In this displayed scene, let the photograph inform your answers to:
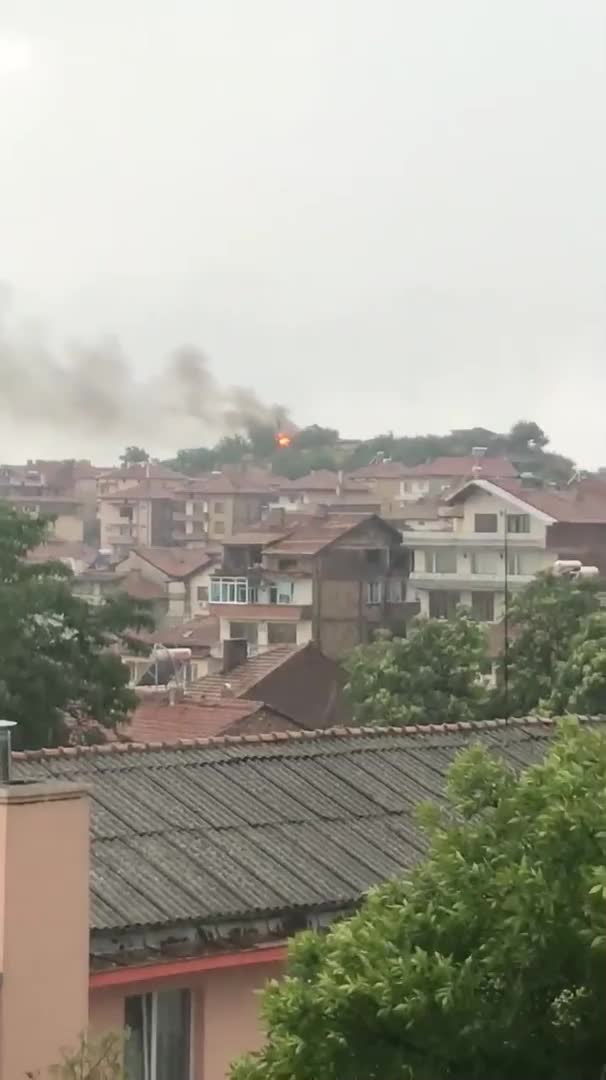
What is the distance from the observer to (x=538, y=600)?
39062mm

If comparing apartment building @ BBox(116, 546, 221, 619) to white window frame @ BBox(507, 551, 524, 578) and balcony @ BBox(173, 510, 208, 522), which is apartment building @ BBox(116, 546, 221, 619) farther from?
balcony @ BBox(173, 510, 208, 522)

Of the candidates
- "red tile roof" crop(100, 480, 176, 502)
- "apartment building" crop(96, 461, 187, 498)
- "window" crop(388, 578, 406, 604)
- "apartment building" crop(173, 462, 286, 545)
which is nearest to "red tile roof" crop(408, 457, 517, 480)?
"apartment building" crop(173, 462, 286, 545)

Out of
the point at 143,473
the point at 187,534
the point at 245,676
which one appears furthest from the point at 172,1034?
the point at 143,473

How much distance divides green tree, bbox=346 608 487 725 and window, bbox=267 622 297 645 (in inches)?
902

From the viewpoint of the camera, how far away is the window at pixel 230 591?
63.8 metres

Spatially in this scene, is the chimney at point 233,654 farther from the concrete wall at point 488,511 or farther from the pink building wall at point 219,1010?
the pink building wall at point 219,1010

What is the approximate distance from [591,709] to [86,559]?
199ft

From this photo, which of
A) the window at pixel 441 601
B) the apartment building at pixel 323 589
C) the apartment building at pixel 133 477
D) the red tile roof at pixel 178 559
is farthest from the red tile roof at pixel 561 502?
the apartment building at pixel 133 477

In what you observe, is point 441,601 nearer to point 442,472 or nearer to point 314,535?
point 314,535

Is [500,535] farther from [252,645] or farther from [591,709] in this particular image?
[591,709]

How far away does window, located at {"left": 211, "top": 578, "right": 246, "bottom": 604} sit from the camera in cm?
6380

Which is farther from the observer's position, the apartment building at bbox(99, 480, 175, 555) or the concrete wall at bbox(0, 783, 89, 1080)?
the apartment building at bbox(99, 480, 175, 555)

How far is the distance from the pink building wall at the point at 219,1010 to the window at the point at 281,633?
5101 cm

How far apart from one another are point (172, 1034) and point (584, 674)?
24972 millimetres
